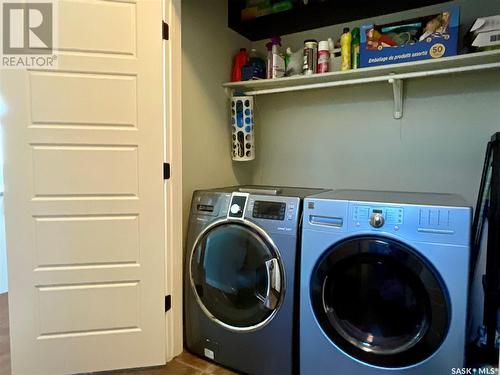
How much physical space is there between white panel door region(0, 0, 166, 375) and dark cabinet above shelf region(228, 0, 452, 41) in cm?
75

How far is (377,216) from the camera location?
52.9 inches

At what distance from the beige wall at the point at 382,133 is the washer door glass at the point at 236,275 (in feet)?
2.52

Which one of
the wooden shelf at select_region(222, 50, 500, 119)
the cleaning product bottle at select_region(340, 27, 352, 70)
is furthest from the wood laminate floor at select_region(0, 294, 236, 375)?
the cleaning product bottle at select_region(340, 27, 352, 70)

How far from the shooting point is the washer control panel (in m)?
1.31

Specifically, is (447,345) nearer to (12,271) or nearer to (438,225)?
(438,225)

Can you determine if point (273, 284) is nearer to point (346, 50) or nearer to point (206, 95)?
point (206, 95)

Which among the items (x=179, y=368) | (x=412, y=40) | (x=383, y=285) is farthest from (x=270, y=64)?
(x=179, y=368)

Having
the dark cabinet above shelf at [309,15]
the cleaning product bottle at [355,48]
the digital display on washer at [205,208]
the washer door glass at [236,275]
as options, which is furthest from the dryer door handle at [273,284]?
the dark cabinet above shelf at [309,15]

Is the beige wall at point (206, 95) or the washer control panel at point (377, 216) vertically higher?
the beige wall at point (206, 95)

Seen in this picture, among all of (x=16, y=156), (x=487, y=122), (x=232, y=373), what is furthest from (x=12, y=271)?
(x=487, y=122)

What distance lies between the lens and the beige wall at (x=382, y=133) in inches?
69.3

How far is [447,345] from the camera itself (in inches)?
48.3

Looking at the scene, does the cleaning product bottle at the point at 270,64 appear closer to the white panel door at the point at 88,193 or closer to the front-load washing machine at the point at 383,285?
the white panel door at the point at 88,193

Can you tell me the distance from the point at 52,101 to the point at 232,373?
162 centimetres
